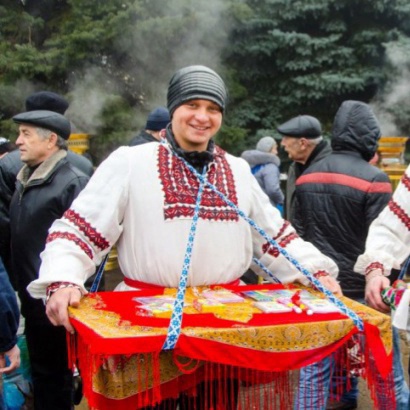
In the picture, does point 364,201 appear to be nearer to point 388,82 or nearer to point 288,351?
point 288,351

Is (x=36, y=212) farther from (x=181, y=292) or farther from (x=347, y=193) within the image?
(x=347, y=193)

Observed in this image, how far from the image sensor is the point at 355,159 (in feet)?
13.4

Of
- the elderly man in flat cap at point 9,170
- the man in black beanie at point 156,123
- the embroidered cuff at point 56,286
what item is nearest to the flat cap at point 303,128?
the man in black beanie at point 156,123

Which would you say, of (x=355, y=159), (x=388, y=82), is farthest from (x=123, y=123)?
(x=355, y=159)

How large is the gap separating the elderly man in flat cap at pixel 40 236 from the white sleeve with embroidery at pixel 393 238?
173 cm

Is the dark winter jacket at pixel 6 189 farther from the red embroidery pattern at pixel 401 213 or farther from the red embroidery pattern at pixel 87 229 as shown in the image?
the red embroidery pattern at pixel 401 213

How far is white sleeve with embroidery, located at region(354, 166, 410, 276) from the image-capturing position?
2834mm

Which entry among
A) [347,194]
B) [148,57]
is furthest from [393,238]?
[148,57]

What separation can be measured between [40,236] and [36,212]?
0.46ft

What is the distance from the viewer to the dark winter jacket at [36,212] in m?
3.66

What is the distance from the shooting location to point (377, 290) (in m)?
2.71

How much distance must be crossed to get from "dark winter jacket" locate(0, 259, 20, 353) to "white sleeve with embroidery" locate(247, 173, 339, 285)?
105 centimetres

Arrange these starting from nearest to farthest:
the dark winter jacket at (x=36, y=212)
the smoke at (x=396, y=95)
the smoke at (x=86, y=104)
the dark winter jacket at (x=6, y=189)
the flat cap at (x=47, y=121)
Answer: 1. the dark winter jacket at (x=36, y=212)
2. the flat cap at (x=47, y=121)
3. the dark winter jacket at (x=6, y=189)
4. the smoke at (x=86, y=104)
5. the smoke at (x=396, y=95)

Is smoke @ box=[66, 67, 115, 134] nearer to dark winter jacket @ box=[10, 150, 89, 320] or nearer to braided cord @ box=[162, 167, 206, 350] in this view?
dark winter jacket @ box=[10, 150, 89, 320]
